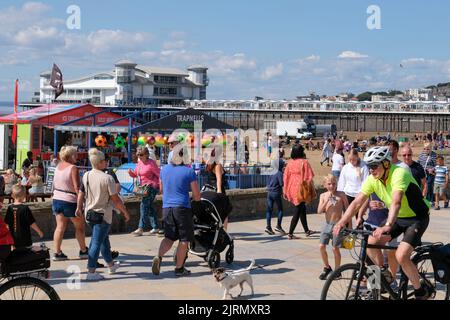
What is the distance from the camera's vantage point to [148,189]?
10766 mm

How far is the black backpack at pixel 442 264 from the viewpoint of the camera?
19.9ft

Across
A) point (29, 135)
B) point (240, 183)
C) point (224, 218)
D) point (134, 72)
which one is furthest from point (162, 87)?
point (224, 218)

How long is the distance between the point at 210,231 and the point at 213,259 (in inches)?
13.9

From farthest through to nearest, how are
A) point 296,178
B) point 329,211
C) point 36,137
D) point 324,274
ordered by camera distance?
point 36,137 → point 296,178 → point 329,211 → point 324,274

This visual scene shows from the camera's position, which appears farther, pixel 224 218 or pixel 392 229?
pixel 224 218

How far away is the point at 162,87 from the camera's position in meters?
134

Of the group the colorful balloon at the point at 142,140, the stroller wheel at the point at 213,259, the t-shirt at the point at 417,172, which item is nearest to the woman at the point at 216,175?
the stroller wheel at the point at 213,259

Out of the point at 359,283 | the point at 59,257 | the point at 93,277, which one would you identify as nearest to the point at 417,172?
the point at 359,283

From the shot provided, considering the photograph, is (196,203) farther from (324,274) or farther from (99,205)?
(324,274)

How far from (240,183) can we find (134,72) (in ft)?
375

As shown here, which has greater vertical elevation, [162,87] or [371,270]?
[162,87]

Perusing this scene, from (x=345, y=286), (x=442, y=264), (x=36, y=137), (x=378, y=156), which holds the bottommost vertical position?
(x=345, y=286)

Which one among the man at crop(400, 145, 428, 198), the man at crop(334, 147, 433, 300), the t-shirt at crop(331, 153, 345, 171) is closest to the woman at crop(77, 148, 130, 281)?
the man at crop(334, 147, 433, 300)
